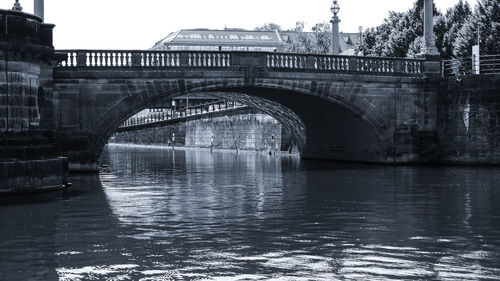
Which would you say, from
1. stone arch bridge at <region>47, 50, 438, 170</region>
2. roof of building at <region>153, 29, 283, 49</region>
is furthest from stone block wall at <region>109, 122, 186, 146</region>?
roof of building at <region>153, 29, 283, 49</region>

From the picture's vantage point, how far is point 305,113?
39.3 m

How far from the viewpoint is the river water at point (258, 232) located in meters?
10.9

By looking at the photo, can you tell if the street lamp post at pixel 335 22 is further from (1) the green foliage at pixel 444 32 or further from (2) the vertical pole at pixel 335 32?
(1) the green foliage at pixel 444 32

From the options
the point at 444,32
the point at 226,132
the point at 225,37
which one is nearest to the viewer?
the point at 444,32

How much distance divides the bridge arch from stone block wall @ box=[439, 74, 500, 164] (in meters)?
2.57

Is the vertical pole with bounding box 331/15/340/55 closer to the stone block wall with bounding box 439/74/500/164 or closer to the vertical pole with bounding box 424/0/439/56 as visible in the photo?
the vertical pole with bounding box 424/0/439/56

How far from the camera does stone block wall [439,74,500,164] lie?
33000mm

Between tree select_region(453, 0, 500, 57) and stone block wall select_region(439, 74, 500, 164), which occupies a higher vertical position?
tree select_region(453, 0, 500, 57)

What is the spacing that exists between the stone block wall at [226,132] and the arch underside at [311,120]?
900 centimetres

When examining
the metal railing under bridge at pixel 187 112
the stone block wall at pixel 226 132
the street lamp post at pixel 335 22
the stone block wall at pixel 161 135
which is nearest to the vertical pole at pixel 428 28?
the street lamp post at pixel 335 22

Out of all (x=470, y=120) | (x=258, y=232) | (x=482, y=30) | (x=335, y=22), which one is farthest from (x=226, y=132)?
(x=258, y=232)

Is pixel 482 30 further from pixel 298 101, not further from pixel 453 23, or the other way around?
pixel 298 101

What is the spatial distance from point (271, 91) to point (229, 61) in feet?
10.5

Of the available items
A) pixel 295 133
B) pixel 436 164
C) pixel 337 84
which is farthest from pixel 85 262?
pixel 295 133
